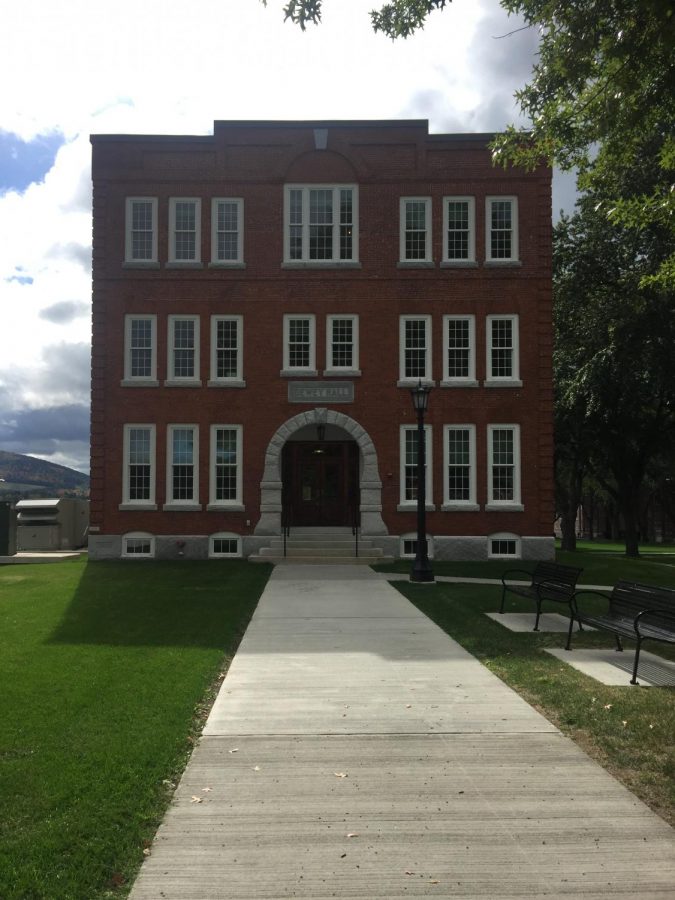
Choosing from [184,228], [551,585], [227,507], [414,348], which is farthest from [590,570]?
[184,228]

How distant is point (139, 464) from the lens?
1037 inches

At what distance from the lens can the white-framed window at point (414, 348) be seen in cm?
2620

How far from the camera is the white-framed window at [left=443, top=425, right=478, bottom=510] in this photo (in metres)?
26.0

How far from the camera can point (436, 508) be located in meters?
25.9

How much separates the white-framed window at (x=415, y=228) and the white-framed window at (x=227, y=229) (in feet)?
17.9

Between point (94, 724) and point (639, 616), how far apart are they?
5.47 metres

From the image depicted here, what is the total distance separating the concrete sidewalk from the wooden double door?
19391 millimetres

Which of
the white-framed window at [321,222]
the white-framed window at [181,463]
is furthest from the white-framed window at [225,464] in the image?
the white-framed window at [321,222]

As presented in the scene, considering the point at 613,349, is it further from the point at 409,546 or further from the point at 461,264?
the point at 409,546

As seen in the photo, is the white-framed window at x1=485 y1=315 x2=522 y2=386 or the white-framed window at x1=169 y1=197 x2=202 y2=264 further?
the white-framed window at x1=169 y1=197 x2=202 y2=264

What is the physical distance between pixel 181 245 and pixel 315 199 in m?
4.81

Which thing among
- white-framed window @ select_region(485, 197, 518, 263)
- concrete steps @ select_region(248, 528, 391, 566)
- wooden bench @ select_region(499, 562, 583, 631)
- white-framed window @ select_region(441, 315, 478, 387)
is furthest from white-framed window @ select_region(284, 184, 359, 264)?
wooden bench @ select_region(499, 562, 583, 631)

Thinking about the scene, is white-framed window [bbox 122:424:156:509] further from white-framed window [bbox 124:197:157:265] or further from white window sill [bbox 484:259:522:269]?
white window sill [bbox 484:259:522:269]

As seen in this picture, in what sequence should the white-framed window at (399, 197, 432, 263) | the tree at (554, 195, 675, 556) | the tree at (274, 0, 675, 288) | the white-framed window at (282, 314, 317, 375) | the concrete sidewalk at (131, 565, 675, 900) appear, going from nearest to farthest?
the concrete sidewalk at (131, 565, 675, 900) < the tree at (274, 0, 675, 288) < the white-framed window at (282, 314, 317, 375) < the white-framed window at (399, 197, 432, 263) < the tree at (554, 195, 675, 556)
